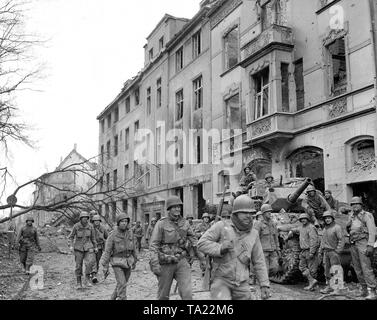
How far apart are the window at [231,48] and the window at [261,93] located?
3426 mm

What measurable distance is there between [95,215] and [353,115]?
8.54m

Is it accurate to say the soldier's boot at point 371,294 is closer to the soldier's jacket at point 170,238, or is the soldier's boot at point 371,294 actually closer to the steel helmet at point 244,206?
the soldier's jacket at point 170,238

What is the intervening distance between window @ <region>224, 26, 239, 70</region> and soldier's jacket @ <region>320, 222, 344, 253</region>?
567 inches

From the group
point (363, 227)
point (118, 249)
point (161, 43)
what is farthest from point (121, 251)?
point (161, 43)

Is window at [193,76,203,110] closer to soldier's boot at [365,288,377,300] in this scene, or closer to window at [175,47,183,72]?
window at [175,47,183,72]

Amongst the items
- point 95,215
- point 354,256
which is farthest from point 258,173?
point 354,256

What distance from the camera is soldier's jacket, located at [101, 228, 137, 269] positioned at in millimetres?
8541

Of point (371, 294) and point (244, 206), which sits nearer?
point (244, 206)

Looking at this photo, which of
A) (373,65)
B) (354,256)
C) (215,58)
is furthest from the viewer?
(215,58)

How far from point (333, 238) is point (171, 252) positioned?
4.32m

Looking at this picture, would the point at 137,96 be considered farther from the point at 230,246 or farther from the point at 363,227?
the point at 230,246

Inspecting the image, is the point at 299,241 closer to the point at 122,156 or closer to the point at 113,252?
the point at 113,252

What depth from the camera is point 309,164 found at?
1738 cm
